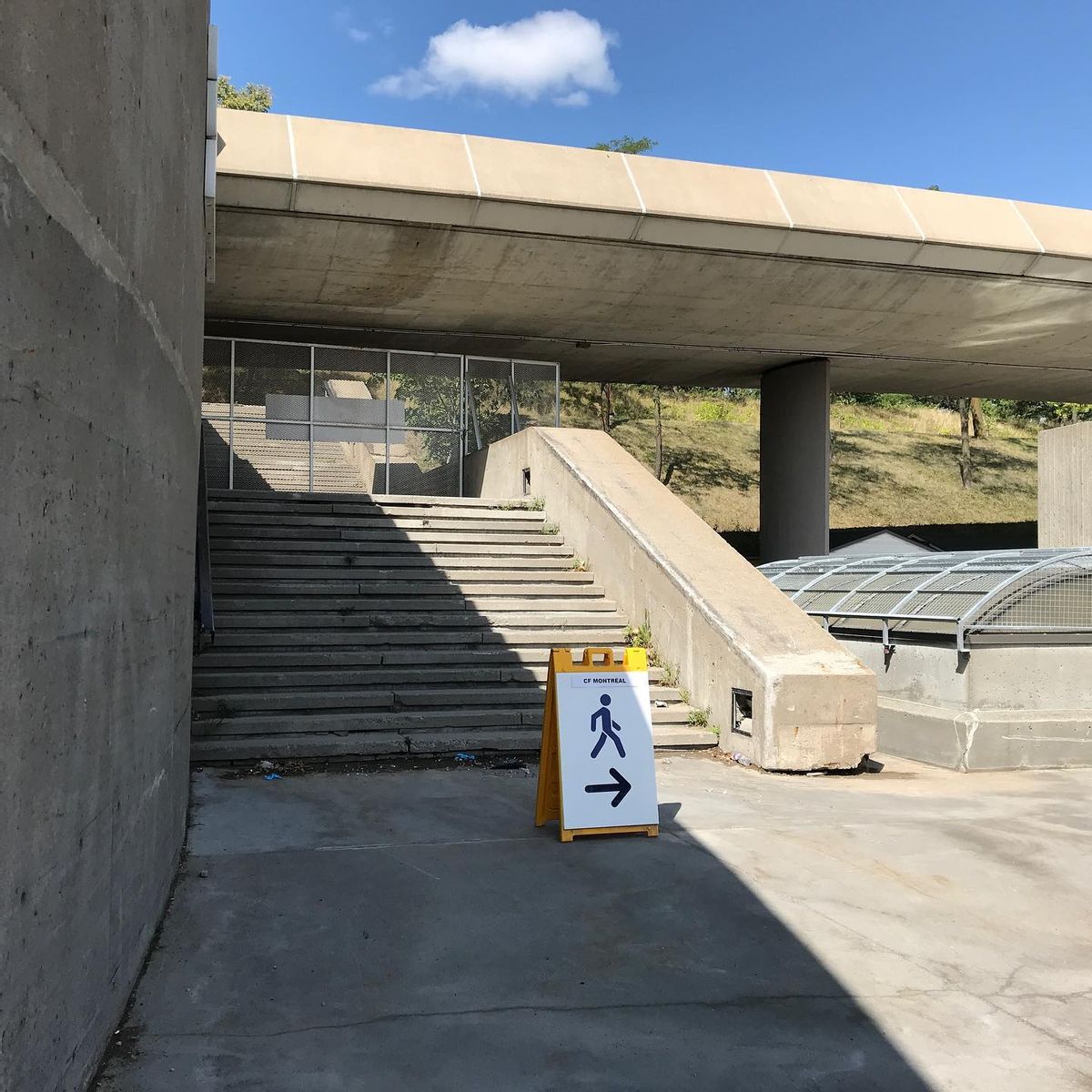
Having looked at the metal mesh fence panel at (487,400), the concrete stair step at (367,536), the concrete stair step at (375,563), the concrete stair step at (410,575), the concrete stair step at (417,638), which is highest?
the metal mesh fence panel at (487,400)

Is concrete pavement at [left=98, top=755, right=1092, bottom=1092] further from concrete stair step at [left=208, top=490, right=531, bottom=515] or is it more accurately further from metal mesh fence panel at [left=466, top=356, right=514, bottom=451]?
metal mesh fence panel at [left=466, top=356, right=514, bottom=451]

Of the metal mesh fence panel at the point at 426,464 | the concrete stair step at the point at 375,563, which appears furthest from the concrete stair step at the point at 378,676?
the metal mesh fence panel at the point at 426,464

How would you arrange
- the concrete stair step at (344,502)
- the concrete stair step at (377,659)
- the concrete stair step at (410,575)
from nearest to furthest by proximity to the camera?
the concrete stair step at (377,659), the concrete stair step at (410,575), the concrete stair step at (344,502)

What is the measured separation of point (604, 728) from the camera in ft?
20.4

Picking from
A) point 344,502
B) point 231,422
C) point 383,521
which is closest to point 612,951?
point 383,521

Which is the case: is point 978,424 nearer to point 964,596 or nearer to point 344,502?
point 344,502

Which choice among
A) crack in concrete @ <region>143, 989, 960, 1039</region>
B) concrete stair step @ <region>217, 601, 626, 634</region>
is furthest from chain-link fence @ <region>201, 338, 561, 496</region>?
crack in concrete @ <region>143, 989, 960, 1039</region>

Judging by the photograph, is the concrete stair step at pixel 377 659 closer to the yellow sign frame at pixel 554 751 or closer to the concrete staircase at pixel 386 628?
the concrete staircase at pixel 386 628

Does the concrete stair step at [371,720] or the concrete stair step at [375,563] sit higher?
the concrete stair step at [375,563]

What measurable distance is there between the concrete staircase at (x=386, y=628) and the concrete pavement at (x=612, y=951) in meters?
1.23

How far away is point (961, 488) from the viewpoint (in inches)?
1645

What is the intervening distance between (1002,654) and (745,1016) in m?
6.09

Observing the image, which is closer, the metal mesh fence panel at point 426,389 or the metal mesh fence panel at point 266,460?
the metal mesh fence panel at point 266,460

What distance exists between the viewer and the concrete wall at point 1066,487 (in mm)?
16016
